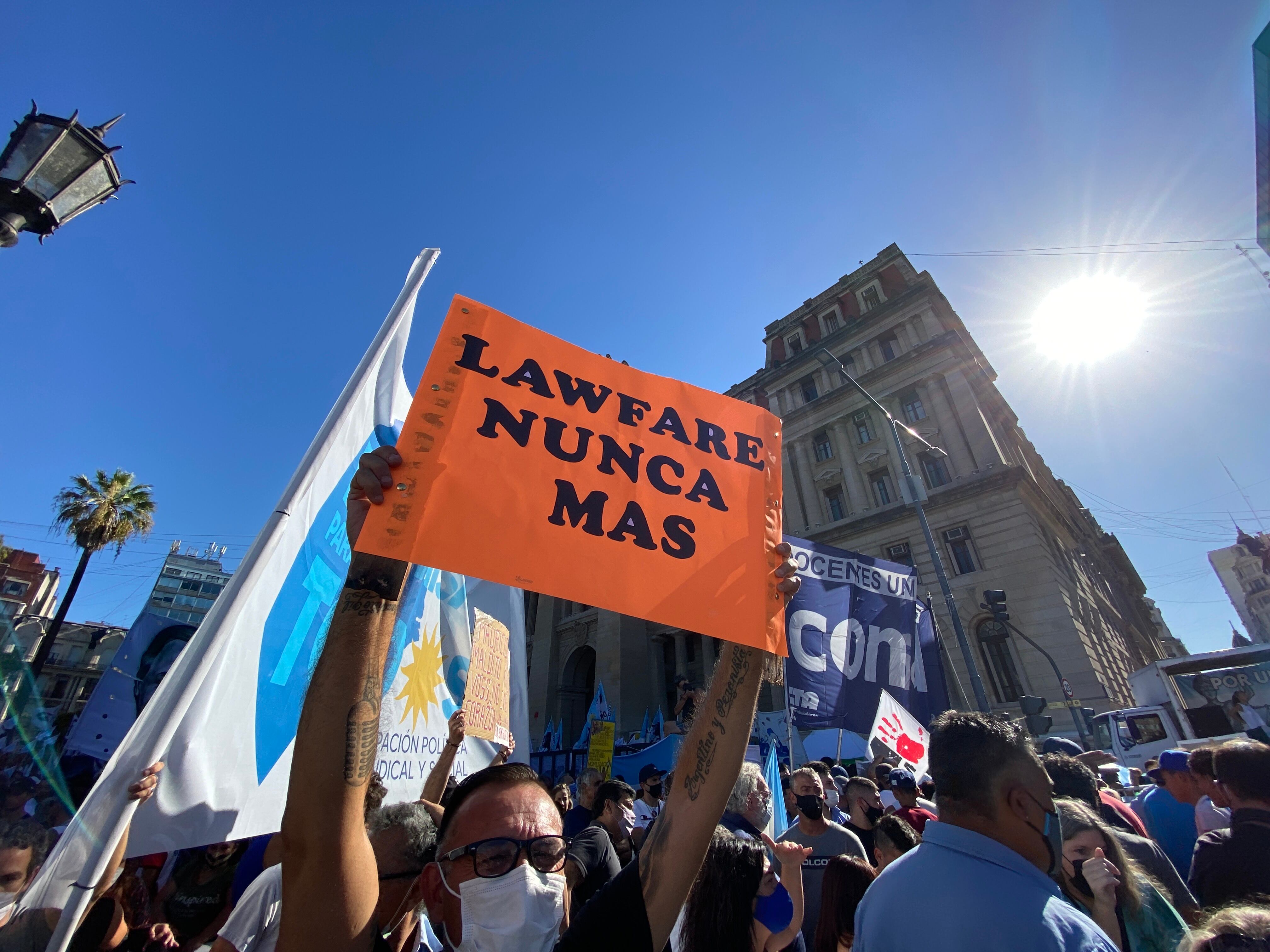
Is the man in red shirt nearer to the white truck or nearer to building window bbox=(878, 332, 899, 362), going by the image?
the white truck

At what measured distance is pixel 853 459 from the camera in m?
27.0

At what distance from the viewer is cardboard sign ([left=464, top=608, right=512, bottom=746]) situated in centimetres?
454

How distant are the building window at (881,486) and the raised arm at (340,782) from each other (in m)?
26.4

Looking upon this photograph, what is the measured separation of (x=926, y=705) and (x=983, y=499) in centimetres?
1800

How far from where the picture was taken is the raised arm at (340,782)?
1.21m

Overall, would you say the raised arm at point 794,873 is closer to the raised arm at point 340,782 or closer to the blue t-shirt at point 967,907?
the blue t-shirt at point 967,907

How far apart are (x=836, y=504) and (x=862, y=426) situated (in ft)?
13.2

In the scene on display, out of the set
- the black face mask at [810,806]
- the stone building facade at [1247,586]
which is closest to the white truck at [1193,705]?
the black face mask at [810,806]

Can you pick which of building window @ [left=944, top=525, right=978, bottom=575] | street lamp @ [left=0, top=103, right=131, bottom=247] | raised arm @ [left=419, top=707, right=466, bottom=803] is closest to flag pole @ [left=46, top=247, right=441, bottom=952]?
raised arm @ [left=419, top=707, right=466, bottom=803]

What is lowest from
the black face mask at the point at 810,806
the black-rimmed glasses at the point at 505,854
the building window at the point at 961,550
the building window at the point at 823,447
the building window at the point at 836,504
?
the black face mask at the point at 810,806

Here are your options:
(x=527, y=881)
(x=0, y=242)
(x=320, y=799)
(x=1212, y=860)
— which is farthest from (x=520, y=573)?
(x=0, y=242)

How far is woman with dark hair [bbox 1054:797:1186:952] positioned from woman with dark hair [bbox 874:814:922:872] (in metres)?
0.94

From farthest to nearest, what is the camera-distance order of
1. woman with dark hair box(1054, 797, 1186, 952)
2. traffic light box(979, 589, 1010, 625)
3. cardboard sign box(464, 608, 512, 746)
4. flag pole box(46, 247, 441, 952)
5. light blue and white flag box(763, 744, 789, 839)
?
1. traffic light box(979, 589, 1010, 625)
2. light blue and white flag box(763, 744, 789, 839)
3. cardboard sign box(464, 608, 512, 746)
4. woman with dark hair box(1054, 797, 1186, 952)
5. flag pole box(46, 247, 441, 952)

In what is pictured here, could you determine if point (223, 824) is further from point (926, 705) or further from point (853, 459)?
point (853, 459)
